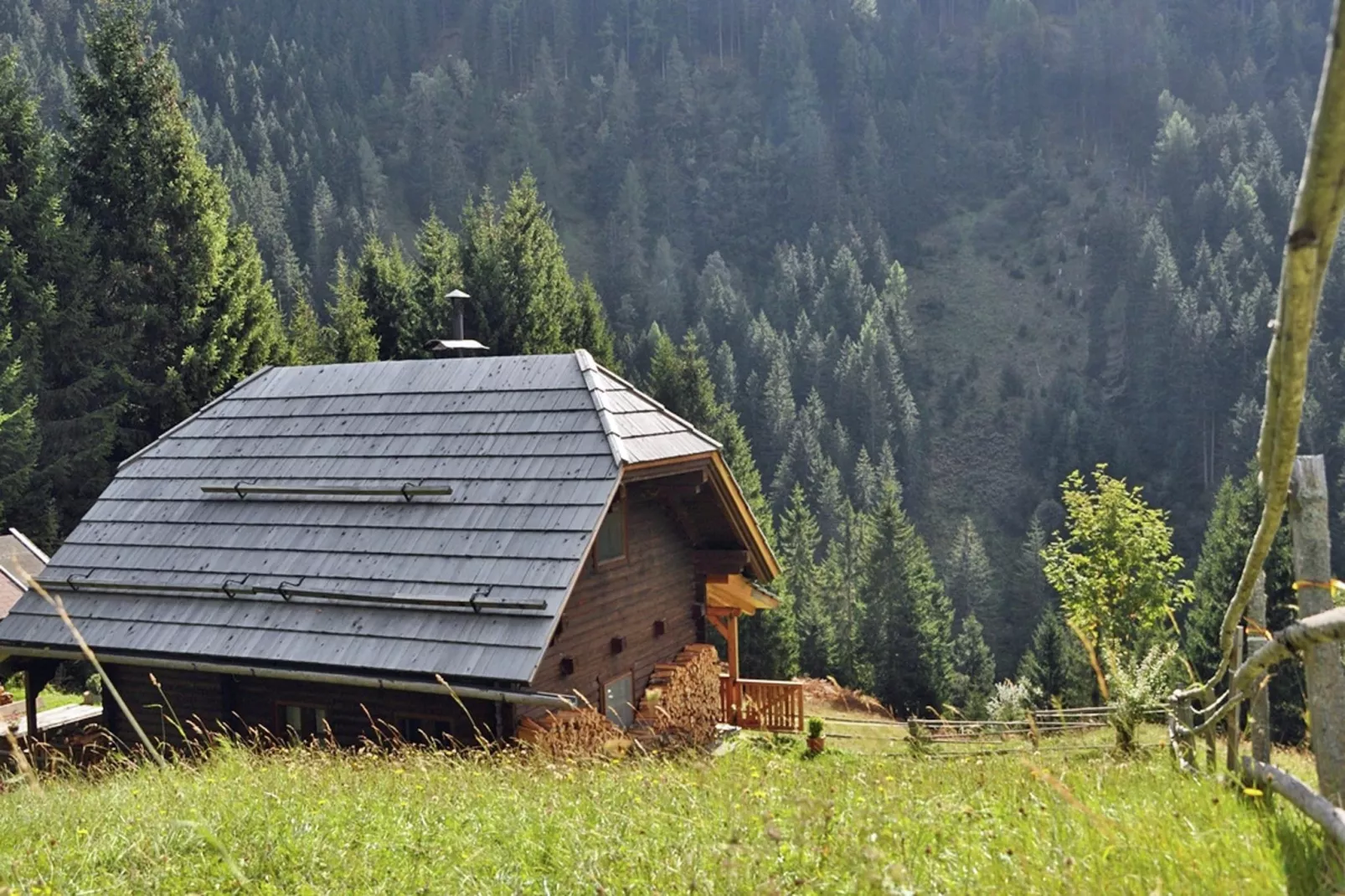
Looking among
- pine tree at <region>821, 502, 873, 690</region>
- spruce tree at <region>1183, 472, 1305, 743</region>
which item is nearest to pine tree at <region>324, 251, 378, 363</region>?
pine tree at <region>821, 502, 873, 690</region>

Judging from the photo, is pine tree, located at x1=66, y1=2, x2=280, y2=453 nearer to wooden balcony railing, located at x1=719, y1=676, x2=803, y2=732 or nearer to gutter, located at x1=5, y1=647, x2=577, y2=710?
gutter, located at x1=5, y1=647, x2=577, y2=710

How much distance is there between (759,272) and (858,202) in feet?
53.1

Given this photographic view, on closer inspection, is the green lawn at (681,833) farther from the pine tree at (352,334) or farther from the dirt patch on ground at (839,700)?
the dirt patch on ground at (839,700)

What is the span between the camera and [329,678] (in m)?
10.7

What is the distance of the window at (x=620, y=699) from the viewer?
12.3 meters

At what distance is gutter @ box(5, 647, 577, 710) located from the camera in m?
9.62

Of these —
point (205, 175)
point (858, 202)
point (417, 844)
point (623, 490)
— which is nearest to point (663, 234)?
point (858, 202)

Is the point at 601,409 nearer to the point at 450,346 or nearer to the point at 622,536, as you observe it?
the point at 622,536

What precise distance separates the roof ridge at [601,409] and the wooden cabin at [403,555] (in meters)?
0.05

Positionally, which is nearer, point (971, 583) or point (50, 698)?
point (50, 698)

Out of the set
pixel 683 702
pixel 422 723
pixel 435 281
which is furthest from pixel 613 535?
pixel 435 281

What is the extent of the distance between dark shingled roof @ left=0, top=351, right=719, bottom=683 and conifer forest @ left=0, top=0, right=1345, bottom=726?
1305cm

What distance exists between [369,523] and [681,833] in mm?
8696

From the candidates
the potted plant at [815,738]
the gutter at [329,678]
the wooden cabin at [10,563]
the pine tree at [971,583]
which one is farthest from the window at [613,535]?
the pine tree at [971,583]
